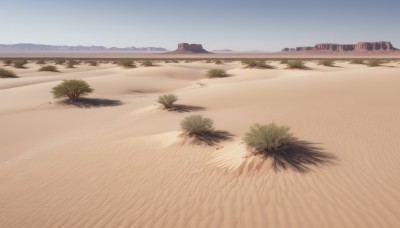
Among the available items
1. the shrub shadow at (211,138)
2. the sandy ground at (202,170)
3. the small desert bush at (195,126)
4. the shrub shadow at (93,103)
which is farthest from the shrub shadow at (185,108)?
the small desert bush at (195,126)

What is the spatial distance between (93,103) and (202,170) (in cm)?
1192

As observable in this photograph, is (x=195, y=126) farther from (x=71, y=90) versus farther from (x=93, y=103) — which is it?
(x=71, y=90)

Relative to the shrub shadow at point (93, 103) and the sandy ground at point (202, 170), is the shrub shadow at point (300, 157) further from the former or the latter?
the shrub shadow at point (93, 103)

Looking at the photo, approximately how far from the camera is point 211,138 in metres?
9.20

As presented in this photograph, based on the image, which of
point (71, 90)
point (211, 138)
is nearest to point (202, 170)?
point (211, 138)

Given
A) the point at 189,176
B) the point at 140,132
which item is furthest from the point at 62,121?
the point at 189,176

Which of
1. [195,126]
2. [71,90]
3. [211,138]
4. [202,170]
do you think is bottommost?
[202,170]

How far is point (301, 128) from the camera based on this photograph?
965 centimetres

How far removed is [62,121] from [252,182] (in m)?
9.93

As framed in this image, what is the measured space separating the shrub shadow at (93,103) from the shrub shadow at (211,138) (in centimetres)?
903

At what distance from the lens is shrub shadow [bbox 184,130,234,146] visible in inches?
349

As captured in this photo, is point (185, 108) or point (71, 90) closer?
point (185, 108)

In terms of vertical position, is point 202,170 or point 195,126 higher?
Result: point 195,126

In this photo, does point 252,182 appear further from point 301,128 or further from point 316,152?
point 301,128
